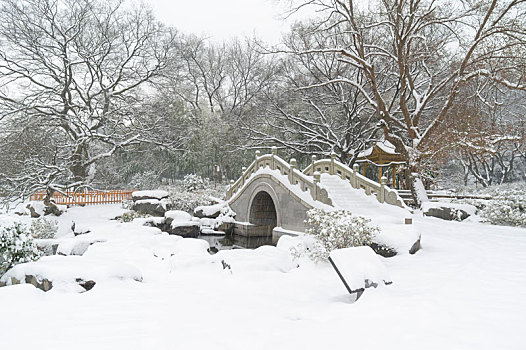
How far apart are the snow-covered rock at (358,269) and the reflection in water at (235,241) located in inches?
406

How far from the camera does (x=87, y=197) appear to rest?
65.1 feet

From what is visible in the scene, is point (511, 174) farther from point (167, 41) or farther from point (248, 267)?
point (248, 267)

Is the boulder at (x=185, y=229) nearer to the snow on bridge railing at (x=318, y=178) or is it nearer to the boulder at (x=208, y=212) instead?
the boulder at (x=208, y=212)

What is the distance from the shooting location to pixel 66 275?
472cm

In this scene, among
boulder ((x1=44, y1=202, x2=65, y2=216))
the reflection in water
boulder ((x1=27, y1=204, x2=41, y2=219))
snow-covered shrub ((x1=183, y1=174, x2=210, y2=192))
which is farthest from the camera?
snow-covered shrub ((x1=183, y1=174, x2=210, y2=192))

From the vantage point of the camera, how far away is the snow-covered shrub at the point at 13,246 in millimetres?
4828

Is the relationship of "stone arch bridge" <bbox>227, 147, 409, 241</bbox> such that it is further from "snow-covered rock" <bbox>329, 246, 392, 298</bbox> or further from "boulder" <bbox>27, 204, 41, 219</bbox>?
"boulder" <bbox>27, 204, 41, 219</bbox>

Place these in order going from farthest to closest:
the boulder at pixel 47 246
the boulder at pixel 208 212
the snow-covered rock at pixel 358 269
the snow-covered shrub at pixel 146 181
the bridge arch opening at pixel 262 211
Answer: the snow-covered shrub at pixel 146 181
the boulder at pixel 208 212
the bridge arch opening at pixel 262 211
the boulder at pixel 47 246
the snow-covered rock at pixel 358 269

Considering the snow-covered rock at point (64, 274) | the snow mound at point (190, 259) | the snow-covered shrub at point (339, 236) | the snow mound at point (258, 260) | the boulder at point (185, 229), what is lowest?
the boulder at point (185, 229)

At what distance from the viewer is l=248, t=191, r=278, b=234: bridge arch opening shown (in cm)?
1638

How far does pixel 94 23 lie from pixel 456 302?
2208 centimetres

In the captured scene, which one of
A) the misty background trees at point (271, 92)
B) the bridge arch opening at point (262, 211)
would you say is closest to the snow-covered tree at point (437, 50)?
the misty background trees at point (271, 92)

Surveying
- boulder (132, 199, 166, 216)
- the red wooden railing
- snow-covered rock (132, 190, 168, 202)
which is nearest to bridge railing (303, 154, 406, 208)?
boulder (132, 199, 166, 216)

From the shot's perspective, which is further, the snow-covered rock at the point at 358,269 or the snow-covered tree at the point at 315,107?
the snow-covered tree at the point at 315,107
